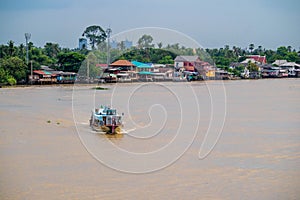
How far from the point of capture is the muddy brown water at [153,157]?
5906mm

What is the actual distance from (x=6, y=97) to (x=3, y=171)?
11.8 m

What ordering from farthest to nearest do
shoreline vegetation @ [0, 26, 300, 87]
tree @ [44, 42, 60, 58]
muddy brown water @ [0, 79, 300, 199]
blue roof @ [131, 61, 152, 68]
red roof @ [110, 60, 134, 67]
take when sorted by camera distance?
1. tree @ [44, 42, 60, 58]
2. blue roof @ [131, 61, 152, 68]
3. red roof @ [110, 60, 134, 67]
4. shoreline vegetation @ [0, 26, 300, 87]
5. muddy brown water @ [0, 79, 300, 199]

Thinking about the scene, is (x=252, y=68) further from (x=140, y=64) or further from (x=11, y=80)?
(x=11, y=80)

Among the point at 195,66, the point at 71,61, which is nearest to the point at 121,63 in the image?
the point at 71,61

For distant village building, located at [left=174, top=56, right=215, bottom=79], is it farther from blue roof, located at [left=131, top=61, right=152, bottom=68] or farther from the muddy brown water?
the muddy brown water

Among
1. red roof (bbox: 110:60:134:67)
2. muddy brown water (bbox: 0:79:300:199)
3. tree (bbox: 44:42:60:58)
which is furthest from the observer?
tree (bbox: 44:42:60:58)

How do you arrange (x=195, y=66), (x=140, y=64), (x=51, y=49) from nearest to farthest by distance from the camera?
(x=140, y=64), (x=195, y=66), (x=51, y=49)

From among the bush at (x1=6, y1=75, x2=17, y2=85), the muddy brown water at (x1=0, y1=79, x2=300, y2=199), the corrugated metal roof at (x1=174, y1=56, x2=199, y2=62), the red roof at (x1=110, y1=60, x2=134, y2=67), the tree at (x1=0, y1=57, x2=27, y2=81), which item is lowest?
the muddy brown water at (x1=0, y1=79, x2=300, y2=199)

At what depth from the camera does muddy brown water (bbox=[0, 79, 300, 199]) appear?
5906mm

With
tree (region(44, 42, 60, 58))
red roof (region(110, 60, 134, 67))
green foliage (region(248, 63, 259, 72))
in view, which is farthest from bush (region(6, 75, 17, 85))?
green foliage (region(248, 63, 259, 72))

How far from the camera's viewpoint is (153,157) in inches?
297

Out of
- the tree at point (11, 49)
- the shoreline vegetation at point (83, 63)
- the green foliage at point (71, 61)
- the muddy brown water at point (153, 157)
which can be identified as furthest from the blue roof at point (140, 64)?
the muddy brown water at point (153, 157)

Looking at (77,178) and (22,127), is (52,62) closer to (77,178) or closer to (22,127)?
(22,127)

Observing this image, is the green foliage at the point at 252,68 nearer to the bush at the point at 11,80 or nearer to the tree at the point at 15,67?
the tree at the point at 15,67
